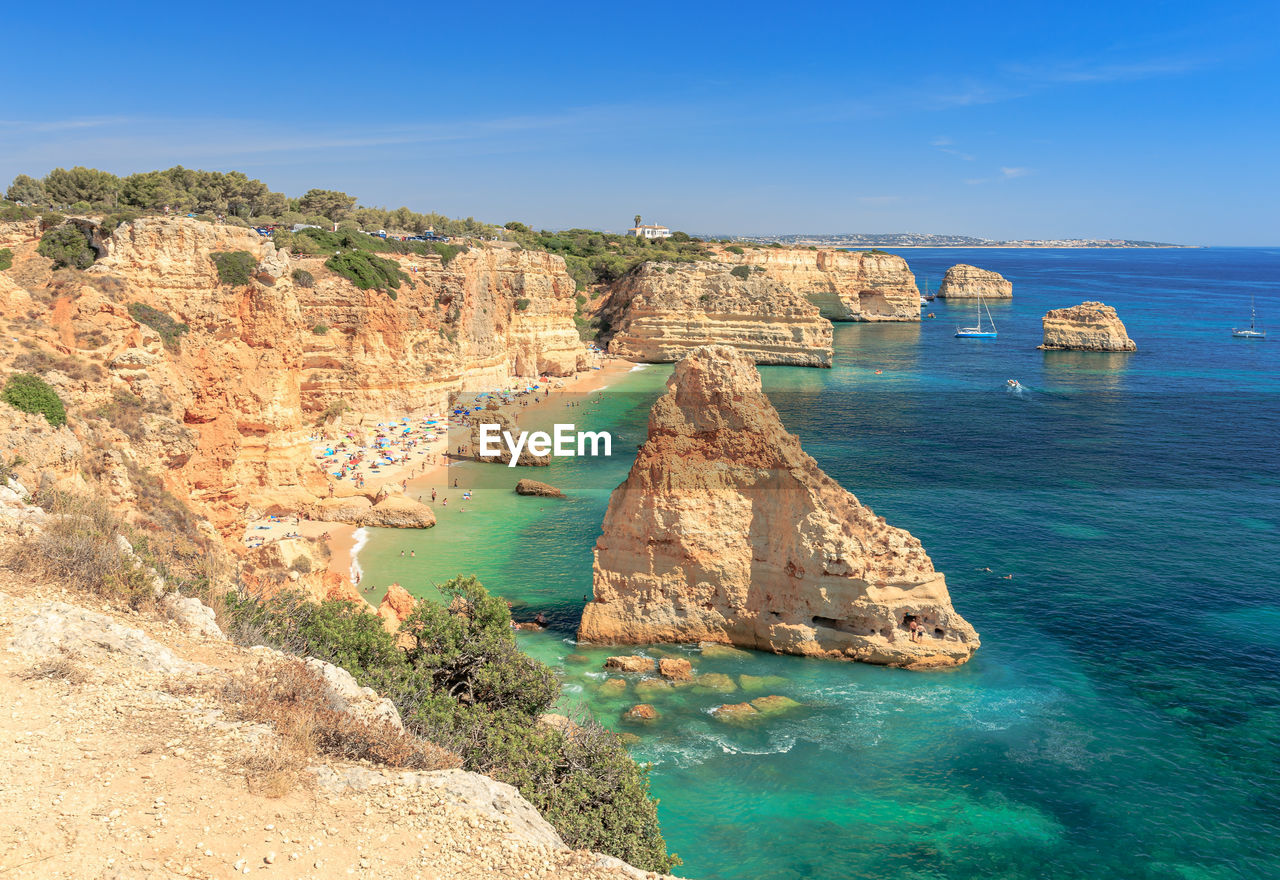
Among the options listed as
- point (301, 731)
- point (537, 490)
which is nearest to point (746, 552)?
point (301, 731)

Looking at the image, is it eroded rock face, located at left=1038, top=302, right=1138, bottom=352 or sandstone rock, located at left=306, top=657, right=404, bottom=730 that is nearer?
sandstone rock, located at left=306, top=657, right=404, bottom=730

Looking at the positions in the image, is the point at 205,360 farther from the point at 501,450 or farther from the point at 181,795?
the point at 501,450

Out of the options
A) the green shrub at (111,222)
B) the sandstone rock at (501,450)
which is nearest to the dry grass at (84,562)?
the green shrub at (111,222)

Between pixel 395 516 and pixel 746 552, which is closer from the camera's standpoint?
pixel 746 552

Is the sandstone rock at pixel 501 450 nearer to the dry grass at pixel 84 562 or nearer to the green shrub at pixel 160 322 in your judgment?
the green shrub at pixel 160 322

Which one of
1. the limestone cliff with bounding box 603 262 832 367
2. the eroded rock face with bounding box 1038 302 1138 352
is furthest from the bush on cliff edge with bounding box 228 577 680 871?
the eroded rock face with bounding box 1038 302 1138 352

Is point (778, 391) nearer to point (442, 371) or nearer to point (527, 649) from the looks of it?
point (442, 371)

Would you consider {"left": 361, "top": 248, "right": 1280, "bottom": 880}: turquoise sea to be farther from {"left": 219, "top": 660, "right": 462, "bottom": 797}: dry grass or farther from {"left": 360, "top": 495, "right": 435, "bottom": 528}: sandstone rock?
{"left": 219, "top": 660, "right": 462, "bottom": 797}: dry grass

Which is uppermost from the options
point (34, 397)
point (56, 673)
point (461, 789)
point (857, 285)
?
point (857, 285)
